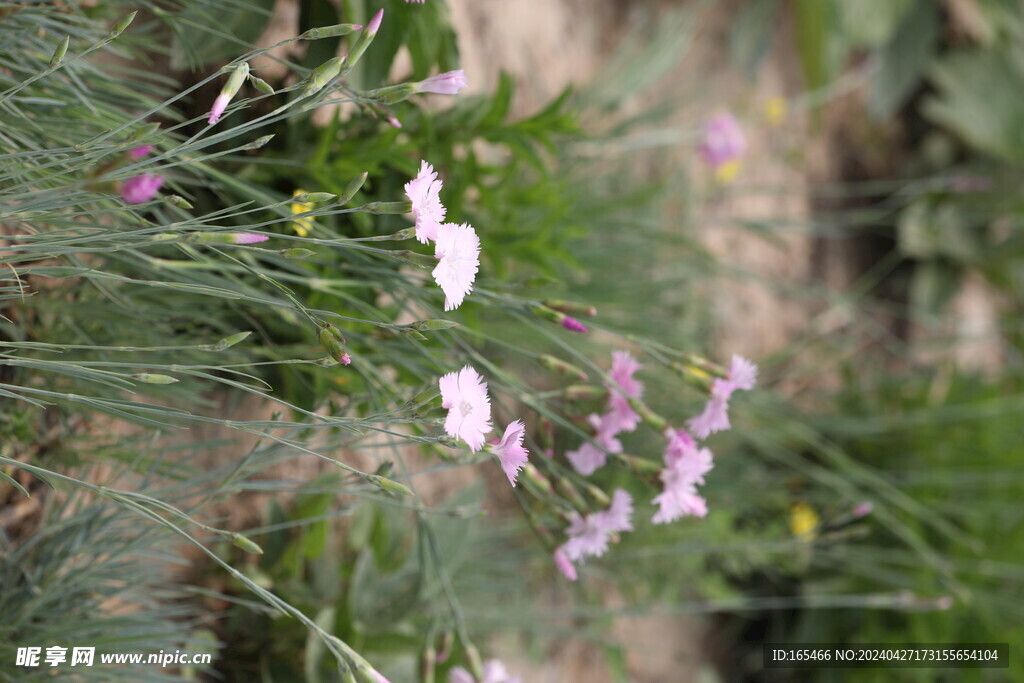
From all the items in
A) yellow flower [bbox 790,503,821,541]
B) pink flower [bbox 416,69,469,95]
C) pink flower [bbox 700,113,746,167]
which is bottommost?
pink flower [bbox 416,69,469,95]

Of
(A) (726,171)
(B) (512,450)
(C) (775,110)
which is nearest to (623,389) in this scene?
(B) (512,450)

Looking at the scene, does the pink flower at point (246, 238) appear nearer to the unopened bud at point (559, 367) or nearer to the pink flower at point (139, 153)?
the pink flower at point (139, 153)

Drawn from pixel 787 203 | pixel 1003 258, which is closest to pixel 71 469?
pixel 787 203

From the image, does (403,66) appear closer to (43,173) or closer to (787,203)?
(43,173)

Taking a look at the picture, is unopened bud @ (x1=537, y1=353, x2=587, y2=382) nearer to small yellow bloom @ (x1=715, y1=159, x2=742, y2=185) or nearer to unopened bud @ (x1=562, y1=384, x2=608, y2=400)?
unopened bud @ (x1=562, y1=384, x2=608, y2=400)

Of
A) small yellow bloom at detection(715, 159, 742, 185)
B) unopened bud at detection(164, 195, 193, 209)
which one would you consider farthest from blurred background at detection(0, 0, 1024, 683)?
unopened bud at detection(164, 195, 193, 209)

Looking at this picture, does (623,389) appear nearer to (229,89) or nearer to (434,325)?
(434,325)

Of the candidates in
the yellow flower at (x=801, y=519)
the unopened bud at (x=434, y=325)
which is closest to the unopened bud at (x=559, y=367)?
the unopened bud at (x=434, y=325)
